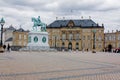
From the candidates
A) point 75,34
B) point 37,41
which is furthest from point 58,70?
point 75,34

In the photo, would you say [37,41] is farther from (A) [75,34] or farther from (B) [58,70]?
(A) [75,34]

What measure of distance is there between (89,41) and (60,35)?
35.1ft

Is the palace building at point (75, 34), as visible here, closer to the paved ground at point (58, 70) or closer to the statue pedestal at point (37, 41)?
the statue pedestal at point (37, 41)

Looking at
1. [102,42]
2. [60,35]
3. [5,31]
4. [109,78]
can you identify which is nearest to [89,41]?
[102,42]

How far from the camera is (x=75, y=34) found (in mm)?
96188

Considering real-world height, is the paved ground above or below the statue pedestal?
below

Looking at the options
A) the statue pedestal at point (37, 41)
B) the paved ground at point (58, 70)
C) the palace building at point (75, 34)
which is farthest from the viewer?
the palace building at point (75, 34)

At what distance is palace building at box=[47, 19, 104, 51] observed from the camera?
308 feet

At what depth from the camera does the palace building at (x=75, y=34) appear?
94.0 m

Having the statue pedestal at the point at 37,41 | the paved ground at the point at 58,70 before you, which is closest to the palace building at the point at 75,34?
the statue pedestal at the point at 37,41

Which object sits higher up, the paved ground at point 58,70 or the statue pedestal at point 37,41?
the statue pedestal at point 37,41

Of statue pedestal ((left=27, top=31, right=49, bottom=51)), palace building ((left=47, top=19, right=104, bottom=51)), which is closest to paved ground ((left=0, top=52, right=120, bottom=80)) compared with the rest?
statue pedestal ((left=27, top=31, right=49, bottom=51))

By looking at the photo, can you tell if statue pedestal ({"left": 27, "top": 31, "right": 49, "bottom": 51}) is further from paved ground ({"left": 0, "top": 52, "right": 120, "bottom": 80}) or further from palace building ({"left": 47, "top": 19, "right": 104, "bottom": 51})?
palace building ({"left": 47, "top": 19, "right": 104, "bottom": 51})

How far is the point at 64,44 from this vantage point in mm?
96375
